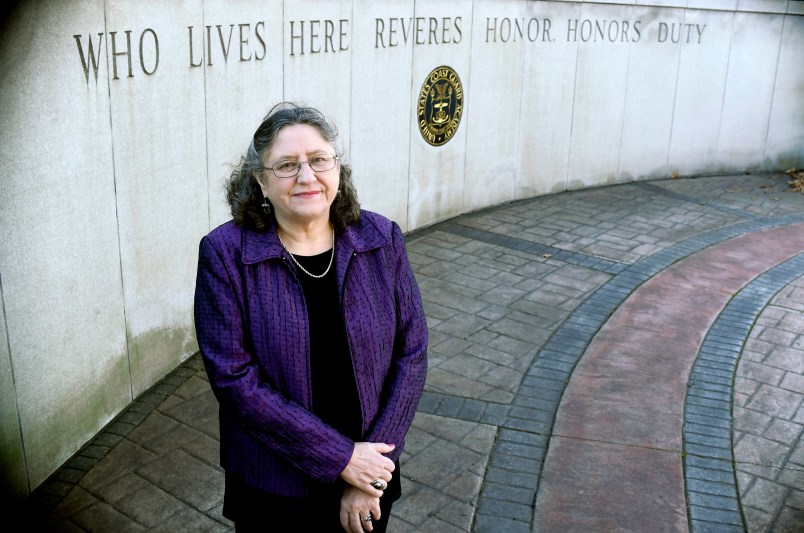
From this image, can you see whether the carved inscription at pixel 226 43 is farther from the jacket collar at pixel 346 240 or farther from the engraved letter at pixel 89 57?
the jacket collar at pixel 346 240

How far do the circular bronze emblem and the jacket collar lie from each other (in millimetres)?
5248

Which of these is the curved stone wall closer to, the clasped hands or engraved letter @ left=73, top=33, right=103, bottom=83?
engraved letter @ left=73, top=33, right=103, bottom=83

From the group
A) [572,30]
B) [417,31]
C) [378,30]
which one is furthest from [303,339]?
[572,30]

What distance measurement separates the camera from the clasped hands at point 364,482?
2678 mm

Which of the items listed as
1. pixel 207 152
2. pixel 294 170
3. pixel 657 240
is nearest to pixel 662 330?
pixel 657 240

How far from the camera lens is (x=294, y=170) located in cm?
268

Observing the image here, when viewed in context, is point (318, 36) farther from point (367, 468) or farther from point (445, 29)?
point (367, 468)

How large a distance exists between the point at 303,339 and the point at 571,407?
2.93m

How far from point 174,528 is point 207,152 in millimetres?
2420

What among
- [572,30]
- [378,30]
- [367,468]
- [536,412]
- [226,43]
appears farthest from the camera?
[572,30]

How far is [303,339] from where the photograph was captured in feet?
8.60

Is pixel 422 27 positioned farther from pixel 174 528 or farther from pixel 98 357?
pixel 174 528

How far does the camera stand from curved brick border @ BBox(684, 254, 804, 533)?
425cm

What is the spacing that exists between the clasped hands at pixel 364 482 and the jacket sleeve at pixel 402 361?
7 centimetres
